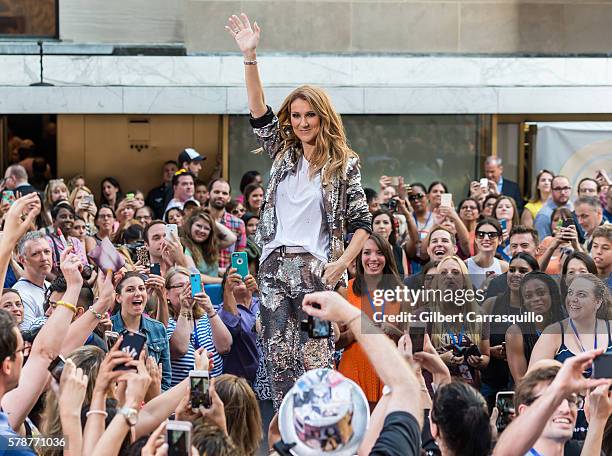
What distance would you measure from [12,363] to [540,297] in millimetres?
3067

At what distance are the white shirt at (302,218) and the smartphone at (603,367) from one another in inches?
57.8

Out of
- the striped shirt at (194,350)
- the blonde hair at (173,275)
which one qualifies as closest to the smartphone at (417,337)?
the striped shirt at (194,350)

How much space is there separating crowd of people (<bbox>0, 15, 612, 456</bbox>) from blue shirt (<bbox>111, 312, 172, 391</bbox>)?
0.01 metres

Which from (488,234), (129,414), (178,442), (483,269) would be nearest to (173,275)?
(483,269)

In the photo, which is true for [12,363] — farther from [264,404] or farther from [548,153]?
[548,153]

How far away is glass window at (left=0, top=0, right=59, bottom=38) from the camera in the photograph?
14.9m

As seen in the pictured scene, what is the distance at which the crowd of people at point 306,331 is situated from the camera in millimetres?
3998

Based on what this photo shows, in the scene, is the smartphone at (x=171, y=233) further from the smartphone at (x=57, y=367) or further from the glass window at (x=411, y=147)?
the glass window at (x=411, y=147)

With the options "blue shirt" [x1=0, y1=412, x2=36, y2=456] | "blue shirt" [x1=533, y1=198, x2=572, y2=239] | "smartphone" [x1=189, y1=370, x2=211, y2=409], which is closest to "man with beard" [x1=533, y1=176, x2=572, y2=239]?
"blue shirt" [x1=533, y1=198, x2=572, y2=239]

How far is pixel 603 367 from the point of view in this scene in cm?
526

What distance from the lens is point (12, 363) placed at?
4430 millimetres

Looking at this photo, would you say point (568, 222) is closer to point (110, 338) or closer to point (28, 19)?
point (110, 338)

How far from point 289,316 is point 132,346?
1664 millimetres

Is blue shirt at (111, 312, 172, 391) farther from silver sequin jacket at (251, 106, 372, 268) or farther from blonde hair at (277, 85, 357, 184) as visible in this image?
blonde hair at (277, 85, 357, 184)
